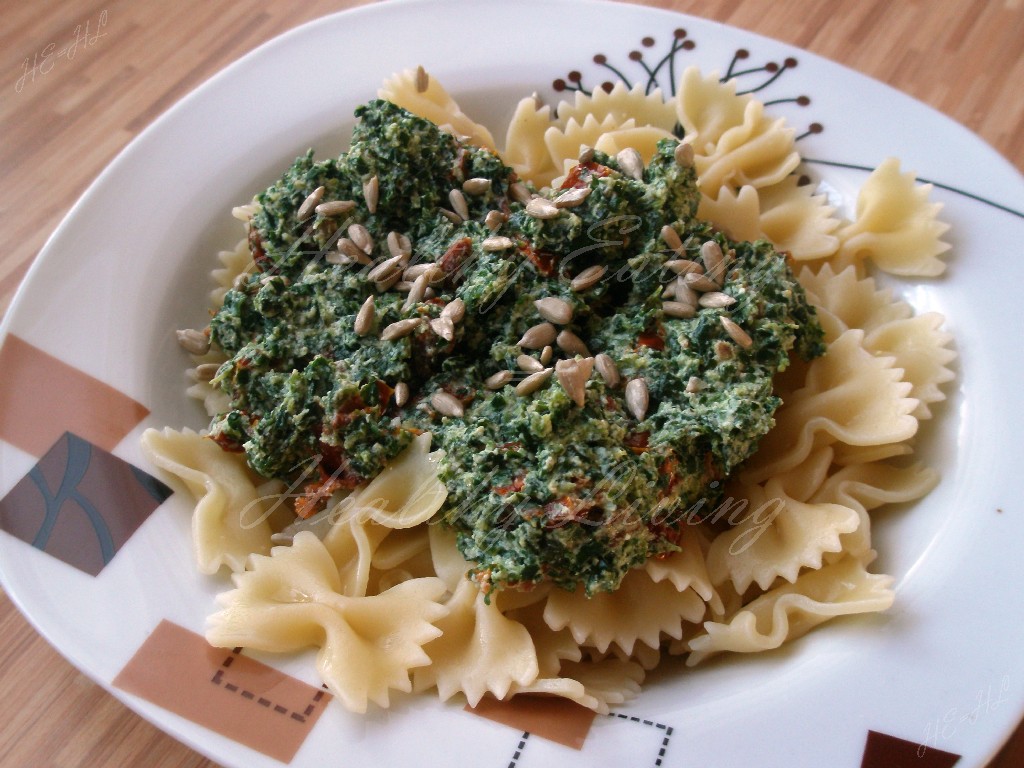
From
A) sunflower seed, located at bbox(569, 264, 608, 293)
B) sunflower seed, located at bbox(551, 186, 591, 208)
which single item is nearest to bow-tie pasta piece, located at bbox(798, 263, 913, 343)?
sunflower seed, located at bbox(569, 264, 608, 293)

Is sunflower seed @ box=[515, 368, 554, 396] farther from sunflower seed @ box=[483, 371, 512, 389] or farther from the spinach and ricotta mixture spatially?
sunflower seed @ box=[483, 371, 512, 389]

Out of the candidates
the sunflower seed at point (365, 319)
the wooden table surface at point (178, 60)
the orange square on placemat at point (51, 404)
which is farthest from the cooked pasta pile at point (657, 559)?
the wooden table surface at point (178, 60)

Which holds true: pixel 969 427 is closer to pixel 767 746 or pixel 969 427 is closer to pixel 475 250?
pixel 767 746

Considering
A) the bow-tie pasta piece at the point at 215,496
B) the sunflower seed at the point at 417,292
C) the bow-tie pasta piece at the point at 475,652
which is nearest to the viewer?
the bow-tie pasta piece at the point at 475,652

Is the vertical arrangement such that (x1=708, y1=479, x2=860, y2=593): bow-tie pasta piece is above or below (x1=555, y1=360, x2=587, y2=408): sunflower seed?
below

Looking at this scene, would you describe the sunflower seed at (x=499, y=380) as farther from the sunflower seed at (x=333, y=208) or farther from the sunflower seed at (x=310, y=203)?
the sunflower seed at (x=310, y=203)

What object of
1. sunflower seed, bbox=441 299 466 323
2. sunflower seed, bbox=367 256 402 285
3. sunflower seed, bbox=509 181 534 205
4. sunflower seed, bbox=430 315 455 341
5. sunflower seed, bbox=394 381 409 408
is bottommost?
sunflower seed, bbox=394 381 409 408
